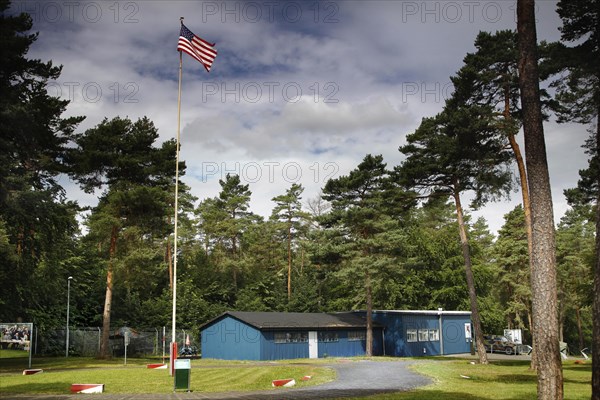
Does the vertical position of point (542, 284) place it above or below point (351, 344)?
above

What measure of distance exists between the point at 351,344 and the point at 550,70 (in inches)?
1092

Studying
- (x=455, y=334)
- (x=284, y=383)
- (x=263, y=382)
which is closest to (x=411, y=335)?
(x=455, y=334)

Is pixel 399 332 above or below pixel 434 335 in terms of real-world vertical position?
above

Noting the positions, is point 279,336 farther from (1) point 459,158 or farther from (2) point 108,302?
(1) point 459,158

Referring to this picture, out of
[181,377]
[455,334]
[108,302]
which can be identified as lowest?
[455,334]

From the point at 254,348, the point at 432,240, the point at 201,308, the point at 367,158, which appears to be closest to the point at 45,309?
the point at 201,308

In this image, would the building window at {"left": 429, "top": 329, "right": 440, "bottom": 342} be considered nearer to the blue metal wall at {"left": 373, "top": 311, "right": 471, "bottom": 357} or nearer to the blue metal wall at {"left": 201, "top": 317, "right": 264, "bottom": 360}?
the blue metal wall at {"left": 373, "top": 311, "right": 471, "bottom": 357}

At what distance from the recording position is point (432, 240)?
6506cm

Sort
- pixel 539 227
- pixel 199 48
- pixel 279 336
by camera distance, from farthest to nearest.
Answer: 1. pixel 279 336
2. pixel 199 48
3. pixel 539 227

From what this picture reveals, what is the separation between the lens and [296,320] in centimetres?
4103

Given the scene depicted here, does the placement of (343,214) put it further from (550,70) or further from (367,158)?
(550,70)

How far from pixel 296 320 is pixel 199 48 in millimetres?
24088

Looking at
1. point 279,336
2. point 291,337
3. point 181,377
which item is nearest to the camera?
point 181,377

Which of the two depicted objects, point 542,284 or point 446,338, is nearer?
point 542,284
